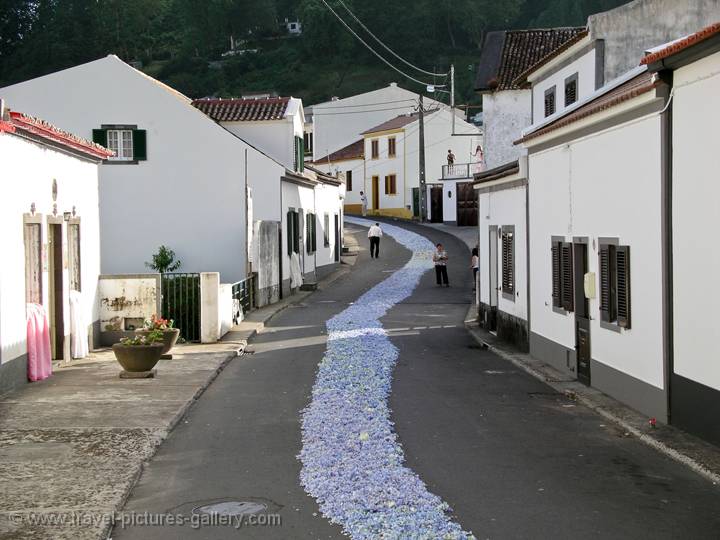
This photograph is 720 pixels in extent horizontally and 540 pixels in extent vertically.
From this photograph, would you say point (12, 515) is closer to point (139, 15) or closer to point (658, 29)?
point (658, 29)

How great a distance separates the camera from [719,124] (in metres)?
10.3

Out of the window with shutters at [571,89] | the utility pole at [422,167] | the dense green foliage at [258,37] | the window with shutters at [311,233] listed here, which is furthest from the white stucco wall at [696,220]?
the dense green foliage at [258,37]

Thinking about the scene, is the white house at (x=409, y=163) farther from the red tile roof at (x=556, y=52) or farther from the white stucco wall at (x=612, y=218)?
the white stucco wall at (x=612, y=218)

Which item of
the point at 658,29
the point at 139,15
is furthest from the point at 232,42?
the point at 658,29

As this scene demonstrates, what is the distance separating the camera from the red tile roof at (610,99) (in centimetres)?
1230

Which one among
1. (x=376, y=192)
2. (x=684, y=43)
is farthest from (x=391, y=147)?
(x=684, y=43)

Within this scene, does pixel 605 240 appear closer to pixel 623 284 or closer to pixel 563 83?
pixel 623 284

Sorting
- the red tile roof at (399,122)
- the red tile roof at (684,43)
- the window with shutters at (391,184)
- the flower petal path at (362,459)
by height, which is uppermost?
the red tile roof at (399,122)

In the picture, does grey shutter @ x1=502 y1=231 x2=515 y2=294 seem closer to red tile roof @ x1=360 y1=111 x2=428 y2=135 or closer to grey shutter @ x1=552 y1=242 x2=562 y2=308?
grey shutter @ x1=552 y1=242 x2=562 y2=308

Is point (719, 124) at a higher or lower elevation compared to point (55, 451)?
higher

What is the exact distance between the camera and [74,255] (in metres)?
18.5

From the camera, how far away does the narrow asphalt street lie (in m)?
7.97

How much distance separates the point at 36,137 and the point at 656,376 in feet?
32.4

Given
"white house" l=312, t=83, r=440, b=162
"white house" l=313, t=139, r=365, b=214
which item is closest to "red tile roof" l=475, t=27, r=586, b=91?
"white house" l=313, t=139, r=365, b=214
